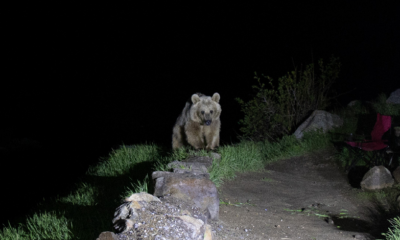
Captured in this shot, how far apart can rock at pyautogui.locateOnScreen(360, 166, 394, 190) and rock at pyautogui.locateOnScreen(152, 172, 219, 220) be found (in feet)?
8.15

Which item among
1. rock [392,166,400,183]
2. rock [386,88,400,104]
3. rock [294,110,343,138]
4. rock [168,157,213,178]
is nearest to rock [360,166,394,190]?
rock [392,166,400,183]

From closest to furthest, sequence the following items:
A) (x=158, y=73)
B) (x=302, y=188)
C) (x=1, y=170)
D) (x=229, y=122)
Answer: (x=302, y=188) < (x=1, y=170) < (x=229, y=122) < (x=158, y=73)

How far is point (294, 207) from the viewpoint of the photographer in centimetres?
448

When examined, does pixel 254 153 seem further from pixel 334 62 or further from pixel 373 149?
pixel 334 62

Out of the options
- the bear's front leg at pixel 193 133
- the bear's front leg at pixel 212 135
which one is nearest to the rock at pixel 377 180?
the bear's front leg at pixel 212 135

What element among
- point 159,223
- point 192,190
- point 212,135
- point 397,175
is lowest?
point 397,175

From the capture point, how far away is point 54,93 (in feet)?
52.1

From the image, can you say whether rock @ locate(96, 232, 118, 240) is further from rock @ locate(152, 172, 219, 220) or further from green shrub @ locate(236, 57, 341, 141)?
green shrub @ locate(236, 57, 341, 141)

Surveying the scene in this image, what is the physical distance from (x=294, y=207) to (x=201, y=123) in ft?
6.74

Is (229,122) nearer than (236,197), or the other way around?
(236,197)

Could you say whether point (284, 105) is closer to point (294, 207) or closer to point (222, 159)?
point (222, 159)

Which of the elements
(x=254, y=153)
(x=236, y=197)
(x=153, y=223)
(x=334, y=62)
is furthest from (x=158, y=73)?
(x=153, y=223)

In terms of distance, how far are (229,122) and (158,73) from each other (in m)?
3.84

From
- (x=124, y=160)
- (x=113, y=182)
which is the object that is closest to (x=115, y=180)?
(x=113, y=182)
